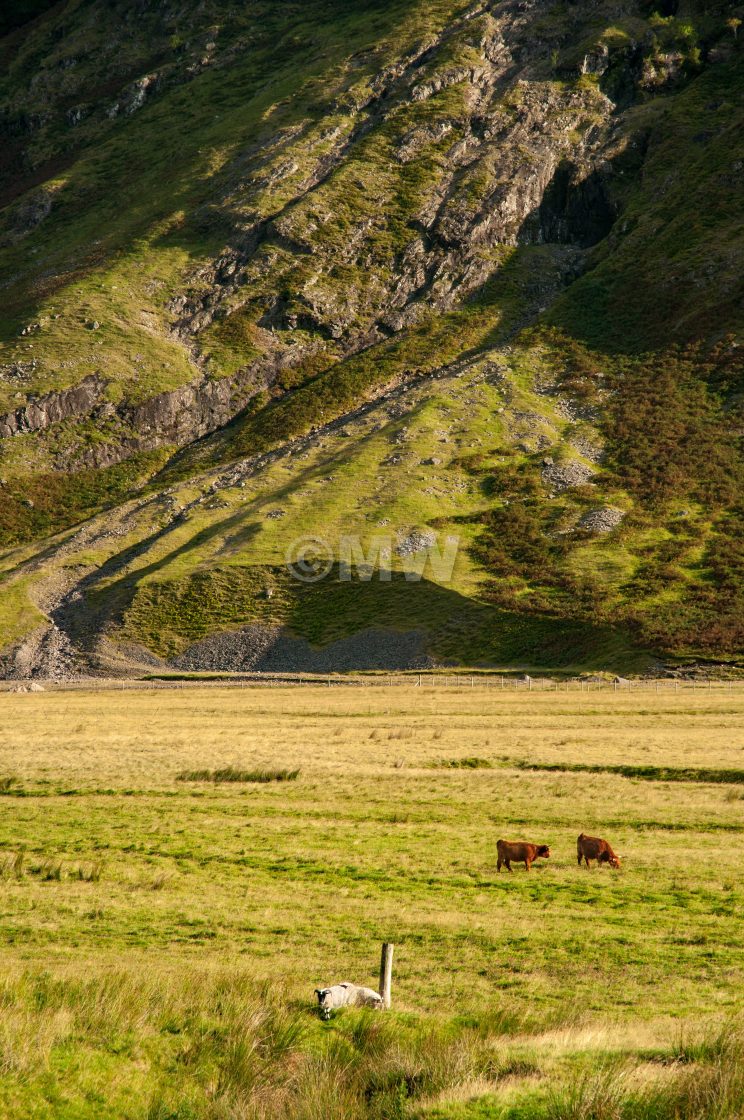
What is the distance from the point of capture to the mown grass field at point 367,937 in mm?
11125

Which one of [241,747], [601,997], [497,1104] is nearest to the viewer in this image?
[497,1104]

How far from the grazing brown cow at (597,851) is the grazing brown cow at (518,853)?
0.95 m

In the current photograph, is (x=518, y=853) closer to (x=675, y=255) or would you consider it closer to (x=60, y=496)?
(x=60, y=496)

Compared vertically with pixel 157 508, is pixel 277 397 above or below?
above

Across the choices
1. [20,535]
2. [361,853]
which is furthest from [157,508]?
[361,853]

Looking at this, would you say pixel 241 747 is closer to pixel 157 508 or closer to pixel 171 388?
pixel 157 508

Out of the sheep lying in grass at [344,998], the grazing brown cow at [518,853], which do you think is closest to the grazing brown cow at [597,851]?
the grazing brown cow at [518,853]

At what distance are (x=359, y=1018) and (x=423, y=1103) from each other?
216 centimetres

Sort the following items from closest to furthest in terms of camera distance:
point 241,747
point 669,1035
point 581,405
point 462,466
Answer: point 669,1035
point 241,747
point 462,466
point 581,405

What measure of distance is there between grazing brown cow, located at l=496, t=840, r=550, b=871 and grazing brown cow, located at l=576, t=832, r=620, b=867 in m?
0.95

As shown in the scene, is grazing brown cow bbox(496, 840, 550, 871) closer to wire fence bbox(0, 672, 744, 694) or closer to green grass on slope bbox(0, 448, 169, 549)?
wire fence bbox(0, 672, 744, 694)

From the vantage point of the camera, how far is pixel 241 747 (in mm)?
44875

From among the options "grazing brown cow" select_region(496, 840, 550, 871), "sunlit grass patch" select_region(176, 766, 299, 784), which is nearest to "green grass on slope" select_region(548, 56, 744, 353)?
"sunlit grass patch" select_region(176, 766, 299, 784)

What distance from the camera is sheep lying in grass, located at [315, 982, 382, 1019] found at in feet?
42.5
